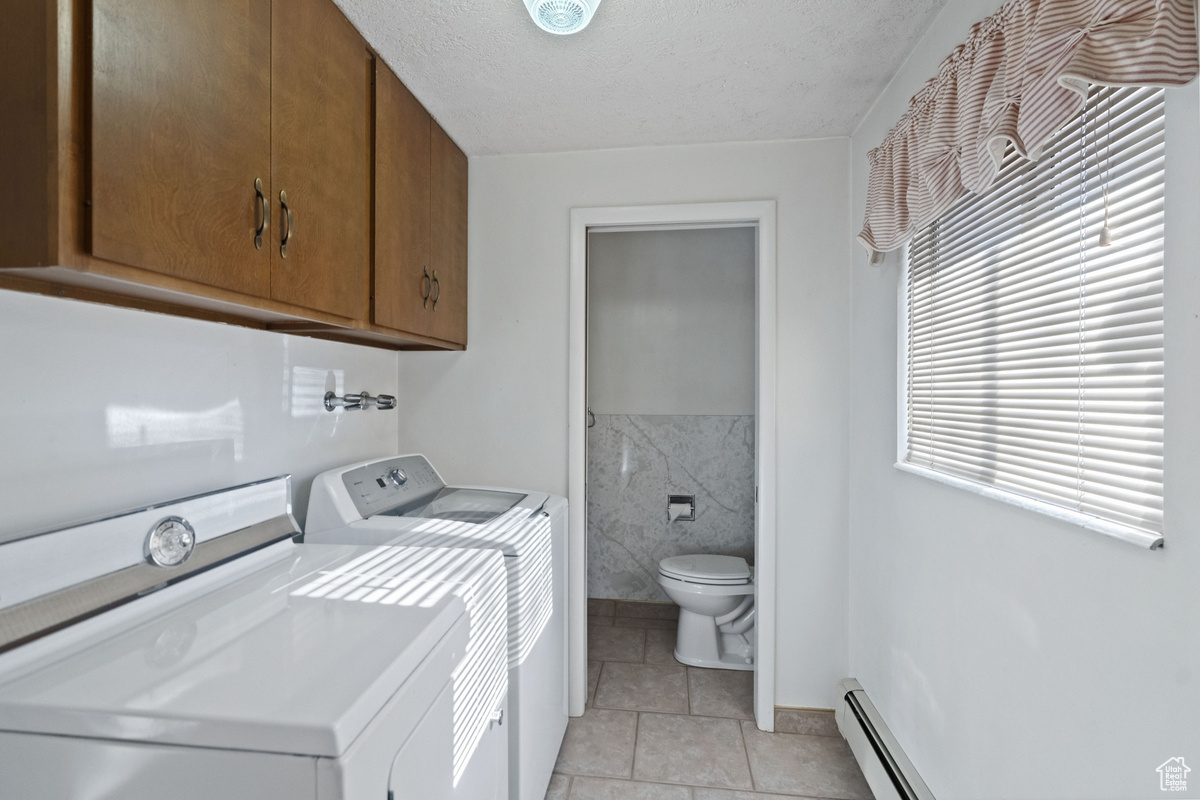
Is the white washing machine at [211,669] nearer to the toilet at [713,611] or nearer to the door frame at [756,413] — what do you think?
the door frame at [756,413]

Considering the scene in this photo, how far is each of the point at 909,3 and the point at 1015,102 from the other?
2.12ft

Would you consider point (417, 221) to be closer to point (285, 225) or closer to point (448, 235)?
point (448, 235)

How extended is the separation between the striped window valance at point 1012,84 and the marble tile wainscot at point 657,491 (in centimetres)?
174

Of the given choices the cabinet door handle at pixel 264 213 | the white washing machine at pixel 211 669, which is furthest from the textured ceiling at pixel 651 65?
the white washing machine at pixel 211 669

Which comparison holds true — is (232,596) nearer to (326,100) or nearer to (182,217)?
(182,217)

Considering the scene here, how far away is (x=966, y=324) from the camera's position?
1414mm

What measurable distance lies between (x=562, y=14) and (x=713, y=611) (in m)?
2.49

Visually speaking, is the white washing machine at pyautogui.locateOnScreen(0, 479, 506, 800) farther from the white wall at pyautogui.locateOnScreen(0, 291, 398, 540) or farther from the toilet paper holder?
the toilet paper holder

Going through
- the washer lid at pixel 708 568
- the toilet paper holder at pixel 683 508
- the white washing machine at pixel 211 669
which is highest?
the white washing machine at pixel 211 669

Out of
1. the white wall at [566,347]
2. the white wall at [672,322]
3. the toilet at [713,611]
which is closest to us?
the white wall at [566,347]

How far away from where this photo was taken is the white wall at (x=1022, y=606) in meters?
0.79

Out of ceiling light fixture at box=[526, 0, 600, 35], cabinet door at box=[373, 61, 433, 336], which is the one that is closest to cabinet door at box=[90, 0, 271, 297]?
cabinet door at box=[373, 61, 433, 336]

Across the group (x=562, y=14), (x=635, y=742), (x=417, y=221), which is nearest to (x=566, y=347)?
(x=417, y=221)

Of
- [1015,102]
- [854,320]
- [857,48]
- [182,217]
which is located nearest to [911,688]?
[854,320]
